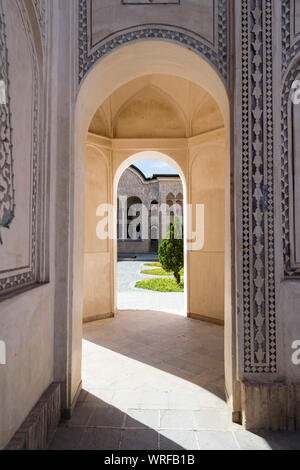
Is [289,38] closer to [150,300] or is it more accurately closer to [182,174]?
[182,174]

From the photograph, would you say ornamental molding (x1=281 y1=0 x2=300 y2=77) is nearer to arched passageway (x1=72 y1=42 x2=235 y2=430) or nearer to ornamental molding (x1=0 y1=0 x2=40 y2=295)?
ornamental molding (x1=0 y1=0 x2=40 y2=295)

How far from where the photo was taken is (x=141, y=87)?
558 centimetres

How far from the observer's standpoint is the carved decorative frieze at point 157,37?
2527 mm

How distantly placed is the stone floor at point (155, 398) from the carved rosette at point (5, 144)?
184cm

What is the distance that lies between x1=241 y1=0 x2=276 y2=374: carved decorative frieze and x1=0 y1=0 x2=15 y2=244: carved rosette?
187 cm

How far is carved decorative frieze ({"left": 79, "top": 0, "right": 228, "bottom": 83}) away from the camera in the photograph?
99.5 inches

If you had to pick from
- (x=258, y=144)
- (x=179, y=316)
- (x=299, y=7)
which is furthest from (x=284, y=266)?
(x=179, y=316)

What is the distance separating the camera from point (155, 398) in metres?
2.73

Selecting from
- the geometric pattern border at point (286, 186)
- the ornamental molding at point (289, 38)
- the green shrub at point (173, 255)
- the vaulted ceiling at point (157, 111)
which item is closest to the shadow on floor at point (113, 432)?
the geometric pattern border at point (286, 186)

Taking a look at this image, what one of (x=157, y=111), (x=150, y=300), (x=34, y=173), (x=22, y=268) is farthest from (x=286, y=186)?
(x=150, y=300)

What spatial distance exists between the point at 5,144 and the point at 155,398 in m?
2.67

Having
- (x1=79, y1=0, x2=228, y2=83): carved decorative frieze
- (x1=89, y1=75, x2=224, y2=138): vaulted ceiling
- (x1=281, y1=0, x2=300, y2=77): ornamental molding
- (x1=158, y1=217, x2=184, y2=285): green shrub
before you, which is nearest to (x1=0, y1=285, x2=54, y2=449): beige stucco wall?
(x1=79, y1=0, x2=228, y2=83): carved decorative frieze

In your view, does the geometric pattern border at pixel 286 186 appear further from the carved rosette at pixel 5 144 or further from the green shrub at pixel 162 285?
the green shrub at pixel 162 285

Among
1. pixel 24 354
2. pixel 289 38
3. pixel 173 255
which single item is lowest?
pixel 24 354
